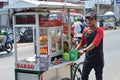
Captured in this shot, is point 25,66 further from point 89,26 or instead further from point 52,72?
point 89,26

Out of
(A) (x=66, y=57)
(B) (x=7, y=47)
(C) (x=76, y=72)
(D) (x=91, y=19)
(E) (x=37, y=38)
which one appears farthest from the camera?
(B) (x=7, y=47)

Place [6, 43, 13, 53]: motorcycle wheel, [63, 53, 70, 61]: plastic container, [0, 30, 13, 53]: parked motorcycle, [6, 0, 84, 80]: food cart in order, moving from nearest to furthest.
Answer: [6, 0, 84, 80]: food cart
[63, 53, 70, 61]: plastic container
[0, 30, 13, 53]: parked motorcycle
[6, 43, 13, 53]: motorcycle wheel

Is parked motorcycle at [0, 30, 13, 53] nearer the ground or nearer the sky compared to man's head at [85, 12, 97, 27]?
nearer the ground

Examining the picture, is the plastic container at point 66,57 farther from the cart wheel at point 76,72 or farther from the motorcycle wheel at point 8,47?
the motorcycle wheel at point 8,47

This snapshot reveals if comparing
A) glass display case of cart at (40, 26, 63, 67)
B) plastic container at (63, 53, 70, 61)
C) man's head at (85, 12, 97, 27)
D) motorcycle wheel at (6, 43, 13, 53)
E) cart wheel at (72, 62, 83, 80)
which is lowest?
motorcycle wheel at (6, 43, 13, 53)

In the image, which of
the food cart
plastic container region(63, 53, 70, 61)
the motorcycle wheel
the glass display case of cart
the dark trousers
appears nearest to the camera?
the food cart

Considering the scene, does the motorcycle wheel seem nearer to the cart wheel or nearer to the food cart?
the cart wheel

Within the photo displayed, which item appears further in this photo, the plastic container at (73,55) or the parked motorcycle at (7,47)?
the parked motorcycle at (7,47)

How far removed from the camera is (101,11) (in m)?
61.4

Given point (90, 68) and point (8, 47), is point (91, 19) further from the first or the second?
point (8, 47)

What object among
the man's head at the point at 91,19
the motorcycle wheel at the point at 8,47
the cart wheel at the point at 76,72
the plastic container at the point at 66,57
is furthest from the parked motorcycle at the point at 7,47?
the man's head at the point at 91,19

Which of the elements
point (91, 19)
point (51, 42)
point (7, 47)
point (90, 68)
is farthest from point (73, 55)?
point (7, 47)

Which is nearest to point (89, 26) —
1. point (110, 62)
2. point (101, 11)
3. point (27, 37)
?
point (110, 62)

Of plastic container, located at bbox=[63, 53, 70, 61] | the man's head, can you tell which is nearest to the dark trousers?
plastic container, located at bbox=[63, 53, 70, 61]
